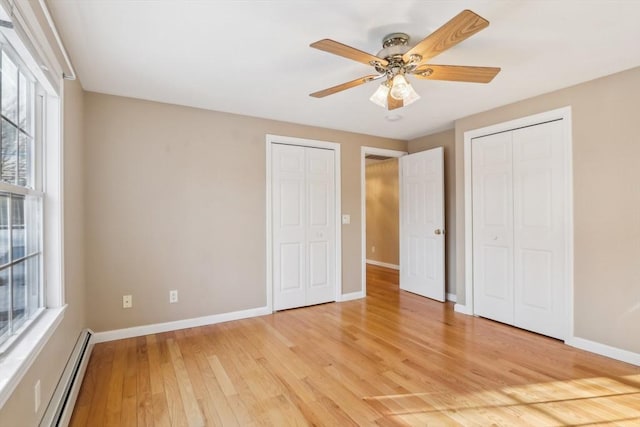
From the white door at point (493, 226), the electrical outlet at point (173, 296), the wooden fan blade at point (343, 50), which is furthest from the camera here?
the white door at point (493, 226)

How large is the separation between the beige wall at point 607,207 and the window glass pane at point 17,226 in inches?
157

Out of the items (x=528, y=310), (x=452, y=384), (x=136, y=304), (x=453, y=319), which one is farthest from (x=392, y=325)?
(x=136, y=304)

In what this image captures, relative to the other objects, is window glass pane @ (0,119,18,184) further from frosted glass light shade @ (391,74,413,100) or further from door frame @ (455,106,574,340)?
door frame @ (455,106,574,340)

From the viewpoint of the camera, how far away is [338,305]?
4.01 m

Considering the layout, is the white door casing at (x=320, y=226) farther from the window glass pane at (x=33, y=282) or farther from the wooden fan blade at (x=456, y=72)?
the window glass pane at (x=33, y=282)

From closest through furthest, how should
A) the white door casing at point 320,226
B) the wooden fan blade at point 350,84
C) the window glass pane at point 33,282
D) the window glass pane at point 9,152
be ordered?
1. the window glass pane at point 9,152
2. the window glass pane at point 33,282
3. the wooden fan blade at point 350,84
4. the white door casing at point 320,226

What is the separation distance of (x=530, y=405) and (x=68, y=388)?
9.36ft

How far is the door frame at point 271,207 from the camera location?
12.1 feet

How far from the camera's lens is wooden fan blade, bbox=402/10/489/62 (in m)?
1.38

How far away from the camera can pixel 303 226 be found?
3957 mm

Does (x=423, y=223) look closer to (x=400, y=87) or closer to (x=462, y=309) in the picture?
(x=462, y=309)

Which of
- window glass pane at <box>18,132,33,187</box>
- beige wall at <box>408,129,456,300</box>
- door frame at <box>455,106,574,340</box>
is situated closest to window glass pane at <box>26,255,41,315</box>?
window glass pane at <box>18,132,33,187</box>

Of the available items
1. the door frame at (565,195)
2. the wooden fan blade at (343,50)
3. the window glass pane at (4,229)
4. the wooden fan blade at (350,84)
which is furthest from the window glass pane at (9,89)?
the door frame at (565,195)

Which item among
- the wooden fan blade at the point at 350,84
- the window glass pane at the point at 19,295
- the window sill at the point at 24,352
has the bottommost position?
the window sill at the point at 24,352
